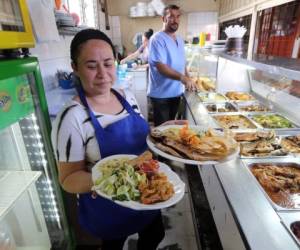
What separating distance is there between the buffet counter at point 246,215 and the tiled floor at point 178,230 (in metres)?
0.75

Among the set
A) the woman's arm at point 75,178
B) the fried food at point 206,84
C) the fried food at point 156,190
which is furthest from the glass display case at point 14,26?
the fried food at point 206,84

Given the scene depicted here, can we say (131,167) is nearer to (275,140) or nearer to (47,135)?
(47,135)

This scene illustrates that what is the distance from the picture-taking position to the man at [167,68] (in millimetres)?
2643

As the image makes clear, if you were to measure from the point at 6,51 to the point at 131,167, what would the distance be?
82 centimetres

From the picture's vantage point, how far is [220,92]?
3.03 meters

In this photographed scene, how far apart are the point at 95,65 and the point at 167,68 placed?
1718mm

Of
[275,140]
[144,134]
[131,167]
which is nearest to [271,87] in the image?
[275,140]

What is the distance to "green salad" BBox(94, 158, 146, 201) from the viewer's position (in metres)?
0.89

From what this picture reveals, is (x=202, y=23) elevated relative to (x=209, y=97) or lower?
elevated

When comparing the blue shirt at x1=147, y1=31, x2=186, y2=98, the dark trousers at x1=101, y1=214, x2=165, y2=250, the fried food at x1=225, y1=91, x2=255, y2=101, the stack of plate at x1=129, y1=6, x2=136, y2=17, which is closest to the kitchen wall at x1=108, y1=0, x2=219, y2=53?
the stack of plate at x1=129, y1=6, x2=136, y2=17

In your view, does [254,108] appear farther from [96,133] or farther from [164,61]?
[96,133]

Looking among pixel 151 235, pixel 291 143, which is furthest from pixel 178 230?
pixel 291 143

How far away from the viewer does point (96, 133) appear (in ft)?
3.45

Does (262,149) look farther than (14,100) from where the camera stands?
Yes
